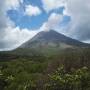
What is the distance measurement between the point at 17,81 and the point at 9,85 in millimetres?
5296

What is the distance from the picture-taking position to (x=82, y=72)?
156ft

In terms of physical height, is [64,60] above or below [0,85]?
above

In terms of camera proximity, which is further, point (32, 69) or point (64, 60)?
point (32, 69)

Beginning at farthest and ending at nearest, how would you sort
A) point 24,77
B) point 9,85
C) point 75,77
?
point 24,77 → point 9,85 → point 75,77

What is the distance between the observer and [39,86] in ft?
196

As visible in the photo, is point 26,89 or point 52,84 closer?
point 52,84

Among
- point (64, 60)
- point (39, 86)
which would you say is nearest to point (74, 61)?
point (64, 60)

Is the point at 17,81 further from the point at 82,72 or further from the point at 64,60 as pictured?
the point at 82,72

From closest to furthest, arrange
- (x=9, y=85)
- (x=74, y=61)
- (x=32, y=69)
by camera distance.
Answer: (x=9, y=85), (x=74, y=61), (x=32, y=69)

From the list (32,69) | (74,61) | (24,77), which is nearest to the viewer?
(24,77)

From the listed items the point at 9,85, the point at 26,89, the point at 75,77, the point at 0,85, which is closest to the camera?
the point at 75,77

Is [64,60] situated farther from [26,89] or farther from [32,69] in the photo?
[26,89]

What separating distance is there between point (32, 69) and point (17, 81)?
50.0m

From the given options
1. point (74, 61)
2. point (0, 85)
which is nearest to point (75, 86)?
point (0, 85)
